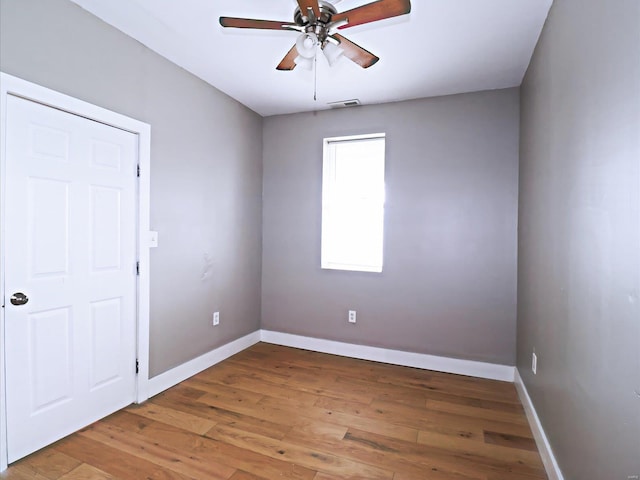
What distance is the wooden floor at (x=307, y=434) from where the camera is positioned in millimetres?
1874

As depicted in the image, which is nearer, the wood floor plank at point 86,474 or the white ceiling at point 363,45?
the wood floor plank at point 86,474

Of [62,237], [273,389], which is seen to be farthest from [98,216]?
[273,389]

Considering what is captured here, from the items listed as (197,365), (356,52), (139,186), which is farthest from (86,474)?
(356,52)

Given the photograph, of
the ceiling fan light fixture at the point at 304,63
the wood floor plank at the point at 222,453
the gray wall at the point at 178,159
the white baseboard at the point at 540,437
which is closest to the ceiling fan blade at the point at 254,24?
the ceiling fan light fixture at the point at 304,63

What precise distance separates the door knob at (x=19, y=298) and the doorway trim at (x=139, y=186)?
1.9 inches

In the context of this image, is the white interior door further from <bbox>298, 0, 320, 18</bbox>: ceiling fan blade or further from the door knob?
<bbox>298, 0, 320, 18</bbox>: ceiling fan blade

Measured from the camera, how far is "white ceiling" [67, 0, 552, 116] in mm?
2096

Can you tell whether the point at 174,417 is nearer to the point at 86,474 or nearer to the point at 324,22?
the point at 86,474

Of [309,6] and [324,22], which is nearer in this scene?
[309,6]

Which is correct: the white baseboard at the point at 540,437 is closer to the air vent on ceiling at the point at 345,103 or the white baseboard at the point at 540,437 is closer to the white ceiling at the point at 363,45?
the white ceiling at the point at 363,45

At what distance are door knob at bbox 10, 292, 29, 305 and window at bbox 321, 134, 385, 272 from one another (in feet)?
8.39

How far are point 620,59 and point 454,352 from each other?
2.74 meters

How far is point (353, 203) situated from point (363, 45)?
162 centimetres

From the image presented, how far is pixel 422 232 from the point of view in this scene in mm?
3363
